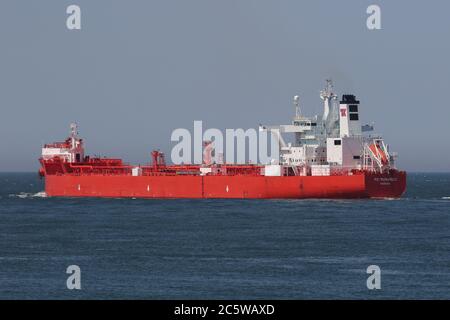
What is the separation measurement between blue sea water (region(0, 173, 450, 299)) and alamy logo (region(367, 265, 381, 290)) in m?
0.24

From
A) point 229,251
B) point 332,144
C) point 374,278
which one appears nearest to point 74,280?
point 374,278

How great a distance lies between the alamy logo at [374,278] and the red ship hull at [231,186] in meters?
35.3

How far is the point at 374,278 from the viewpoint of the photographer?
110 ft

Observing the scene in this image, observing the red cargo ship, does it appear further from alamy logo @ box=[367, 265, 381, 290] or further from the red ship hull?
alamy logo @ box=[367, 265, 381, 290]

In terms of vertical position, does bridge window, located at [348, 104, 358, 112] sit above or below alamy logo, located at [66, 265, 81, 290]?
above

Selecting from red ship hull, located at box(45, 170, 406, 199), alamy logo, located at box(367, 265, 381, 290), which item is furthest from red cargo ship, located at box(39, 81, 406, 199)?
alamy logo, located at box(367, 265, 381, 290)

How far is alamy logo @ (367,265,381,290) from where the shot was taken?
106 ft

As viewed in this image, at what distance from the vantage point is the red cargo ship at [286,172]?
72750mm

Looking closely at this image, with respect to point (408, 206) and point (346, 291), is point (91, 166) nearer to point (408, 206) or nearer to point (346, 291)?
point (408, 206)

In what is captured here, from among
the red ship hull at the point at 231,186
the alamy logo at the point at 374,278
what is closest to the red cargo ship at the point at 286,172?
the red ship hull at the point at 231,186

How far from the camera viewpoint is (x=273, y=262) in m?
39.0

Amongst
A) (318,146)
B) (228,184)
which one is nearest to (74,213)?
(228,184)

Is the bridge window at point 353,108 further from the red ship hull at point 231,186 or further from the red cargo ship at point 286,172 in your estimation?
the red ship hull at point 231,186

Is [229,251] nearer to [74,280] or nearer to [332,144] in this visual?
[74,280]
